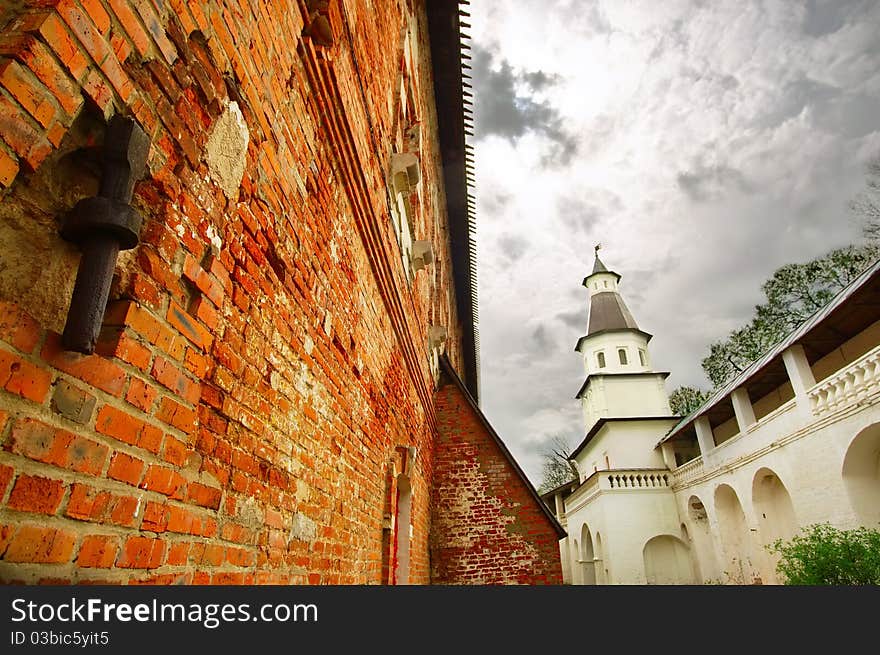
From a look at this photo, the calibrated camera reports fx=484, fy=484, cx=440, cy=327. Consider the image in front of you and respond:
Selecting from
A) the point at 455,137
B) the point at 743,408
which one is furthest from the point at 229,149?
the point at 743,408

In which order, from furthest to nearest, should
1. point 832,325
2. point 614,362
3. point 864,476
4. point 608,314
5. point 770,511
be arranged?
point 608,314 < point 614,362 < point 770,511 < point 832,325 < point 864,476

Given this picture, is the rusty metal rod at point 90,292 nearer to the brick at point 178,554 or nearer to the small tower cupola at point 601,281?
the brick at point 178,554

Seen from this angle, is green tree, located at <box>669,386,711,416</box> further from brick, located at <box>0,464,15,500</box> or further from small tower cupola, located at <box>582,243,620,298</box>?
brick, located at <box>0,464,15,500</box>

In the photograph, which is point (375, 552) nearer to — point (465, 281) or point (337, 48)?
point (337, 48)

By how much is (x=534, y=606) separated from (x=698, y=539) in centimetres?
2365

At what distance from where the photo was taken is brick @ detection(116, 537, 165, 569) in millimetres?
1293

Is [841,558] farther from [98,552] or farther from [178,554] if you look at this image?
[98,552]

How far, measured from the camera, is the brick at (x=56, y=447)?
1.03 meters

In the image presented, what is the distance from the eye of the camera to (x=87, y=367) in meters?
1.22

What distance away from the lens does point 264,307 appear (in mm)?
2152

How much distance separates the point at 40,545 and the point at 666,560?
27.1 m

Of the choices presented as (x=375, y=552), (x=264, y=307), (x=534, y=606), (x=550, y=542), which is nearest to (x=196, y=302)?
(x=264, y=307)

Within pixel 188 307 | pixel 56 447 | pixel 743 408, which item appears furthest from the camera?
pixel 743 408

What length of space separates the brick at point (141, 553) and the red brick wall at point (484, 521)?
6989mm
